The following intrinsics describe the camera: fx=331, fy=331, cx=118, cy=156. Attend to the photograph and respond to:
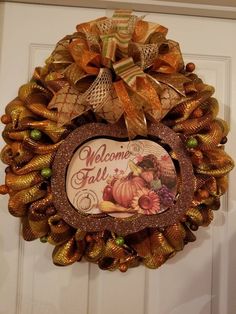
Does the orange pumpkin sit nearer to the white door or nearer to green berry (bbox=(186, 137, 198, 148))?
green berry (bbox=(186, 137, 198, 148))

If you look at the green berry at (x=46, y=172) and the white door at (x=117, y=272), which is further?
the white door at (x=117, y=272)

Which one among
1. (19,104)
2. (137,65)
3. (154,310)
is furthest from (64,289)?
(137,65)

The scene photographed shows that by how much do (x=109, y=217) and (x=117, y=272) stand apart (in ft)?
0.77

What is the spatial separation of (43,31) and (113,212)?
0.50 metres

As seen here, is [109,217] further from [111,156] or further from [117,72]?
[117,72]

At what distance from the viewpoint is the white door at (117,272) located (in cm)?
82

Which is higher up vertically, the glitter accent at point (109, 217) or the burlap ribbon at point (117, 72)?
the burlap ribbon at point (117, 72)

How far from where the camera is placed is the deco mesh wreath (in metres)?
0.65

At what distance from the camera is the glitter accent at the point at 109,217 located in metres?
0.66

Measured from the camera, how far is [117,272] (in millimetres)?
833

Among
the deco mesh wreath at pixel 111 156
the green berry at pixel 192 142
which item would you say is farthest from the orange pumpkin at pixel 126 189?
the green berry at pixel 192 142

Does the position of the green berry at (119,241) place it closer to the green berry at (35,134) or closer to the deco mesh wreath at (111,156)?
the deco mesh wreath at (111,156)

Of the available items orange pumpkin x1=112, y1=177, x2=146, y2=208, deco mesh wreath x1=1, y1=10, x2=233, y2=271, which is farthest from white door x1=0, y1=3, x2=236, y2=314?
orange pumpkin x1=112, y1=177, x2=146, y2=208

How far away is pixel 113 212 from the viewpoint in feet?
2.19
